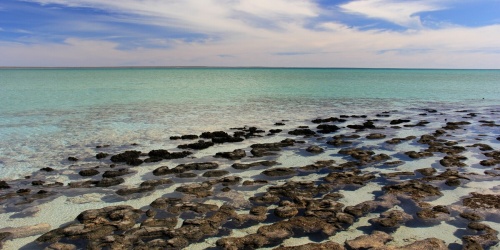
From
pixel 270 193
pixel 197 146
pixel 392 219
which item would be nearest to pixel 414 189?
pixel 392 219

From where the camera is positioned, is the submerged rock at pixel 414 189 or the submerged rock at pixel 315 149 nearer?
the submerged rock at pixel 414 189

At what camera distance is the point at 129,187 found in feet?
33.8

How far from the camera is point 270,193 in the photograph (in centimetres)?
955

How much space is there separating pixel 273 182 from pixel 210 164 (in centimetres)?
270

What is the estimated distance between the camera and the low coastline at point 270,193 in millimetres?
7246

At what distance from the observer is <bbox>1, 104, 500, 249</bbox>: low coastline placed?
725 centimetres

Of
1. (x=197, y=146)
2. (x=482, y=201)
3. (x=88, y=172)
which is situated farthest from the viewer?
(x=197, y=146)

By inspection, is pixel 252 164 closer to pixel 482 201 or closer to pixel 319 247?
pixel 319 247

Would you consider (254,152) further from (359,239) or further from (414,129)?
(414,129)

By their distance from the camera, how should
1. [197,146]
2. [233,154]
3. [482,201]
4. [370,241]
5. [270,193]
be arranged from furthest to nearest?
[197,146] < [233,154] < [270,193] < [482,201] < [370,241]

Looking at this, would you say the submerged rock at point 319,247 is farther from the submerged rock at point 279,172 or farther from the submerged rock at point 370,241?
the submerged rock at point 279,172

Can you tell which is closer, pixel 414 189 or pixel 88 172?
pixel 414 189

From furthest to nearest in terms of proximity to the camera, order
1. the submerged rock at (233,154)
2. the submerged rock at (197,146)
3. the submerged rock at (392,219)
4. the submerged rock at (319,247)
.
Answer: the submerged rock at (197,146)
the submerged rock at (233,154)
the submerged rock at (392,219)
the submerged rock at (319,247)

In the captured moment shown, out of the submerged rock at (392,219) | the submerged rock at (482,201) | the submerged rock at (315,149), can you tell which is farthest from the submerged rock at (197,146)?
the submerged rock at (482,201)
